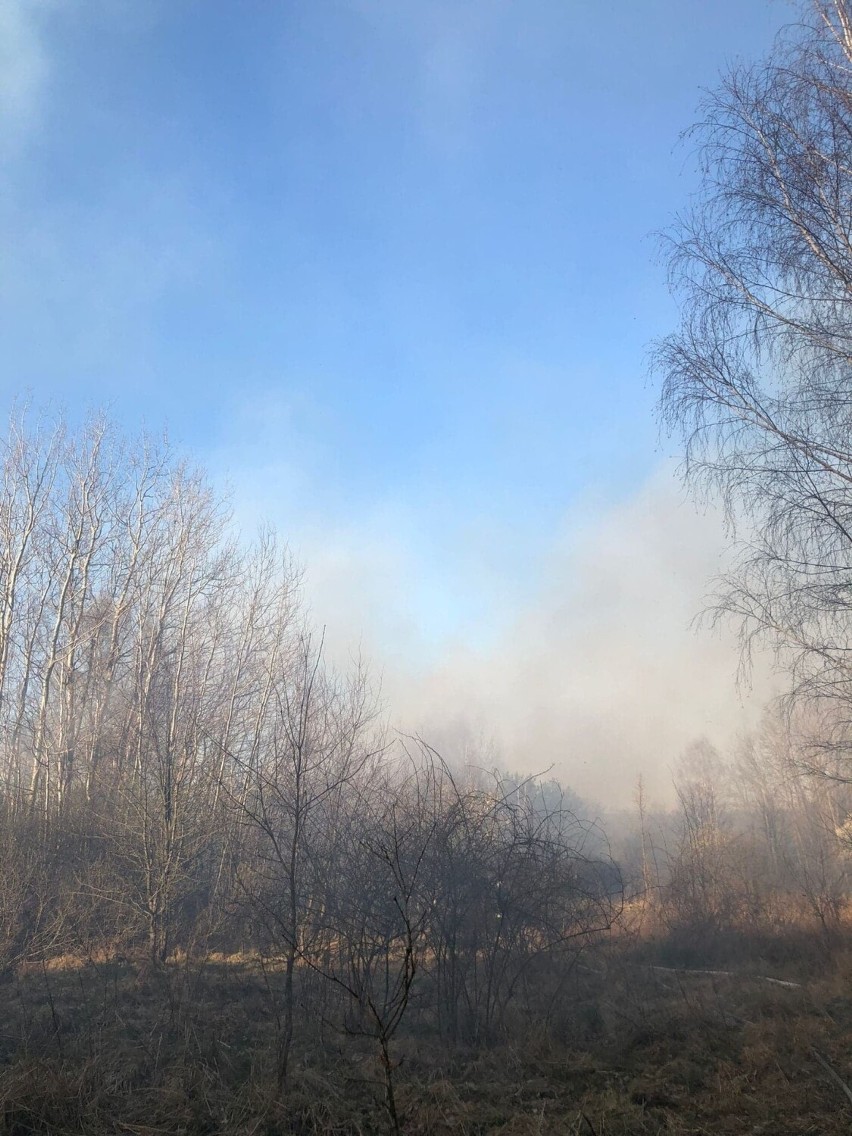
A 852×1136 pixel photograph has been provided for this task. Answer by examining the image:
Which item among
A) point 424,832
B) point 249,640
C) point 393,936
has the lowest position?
point 393,936

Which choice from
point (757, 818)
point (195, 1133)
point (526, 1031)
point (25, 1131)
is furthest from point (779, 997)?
point (757, 818)

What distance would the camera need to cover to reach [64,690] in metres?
19.4

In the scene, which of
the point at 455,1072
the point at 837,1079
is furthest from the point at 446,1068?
the point at 837,1079

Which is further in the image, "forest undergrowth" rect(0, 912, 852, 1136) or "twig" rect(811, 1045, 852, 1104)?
"forest undergrowth" rect(0, 912, 852, 1136)

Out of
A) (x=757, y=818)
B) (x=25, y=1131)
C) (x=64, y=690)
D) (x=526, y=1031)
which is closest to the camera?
(x=25, y=1131)

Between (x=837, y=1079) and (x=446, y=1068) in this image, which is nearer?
(x=837, y=1079)

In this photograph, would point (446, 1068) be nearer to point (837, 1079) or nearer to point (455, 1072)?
point (455, 1072)

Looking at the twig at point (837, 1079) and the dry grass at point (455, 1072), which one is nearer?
the twig at point (837, 1079)

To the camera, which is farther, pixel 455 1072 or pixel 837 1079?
pixel 455 1072

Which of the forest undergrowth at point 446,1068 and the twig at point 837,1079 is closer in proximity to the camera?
the twig at point 837,1079

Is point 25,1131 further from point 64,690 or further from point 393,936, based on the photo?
point 64,690

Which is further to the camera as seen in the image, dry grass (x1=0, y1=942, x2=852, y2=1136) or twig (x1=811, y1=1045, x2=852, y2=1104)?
dry grass (x1=0, y1=942, x2=852, y2=1136)

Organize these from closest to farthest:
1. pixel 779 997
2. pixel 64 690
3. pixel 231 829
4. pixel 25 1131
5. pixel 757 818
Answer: pixel 25 1131, pixel 779 997, pixel 231 829, pixel 64 690, pixel 757 818

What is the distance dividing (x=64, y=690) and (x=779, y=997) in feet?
57.0
